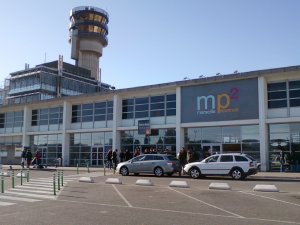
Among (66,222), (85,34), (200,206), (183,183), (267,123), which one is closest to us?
(66,222)

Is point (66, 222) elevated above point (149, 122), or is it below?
below

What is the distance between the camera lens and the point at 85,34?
315 ft

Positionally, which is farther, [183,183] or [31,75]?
[31,75]

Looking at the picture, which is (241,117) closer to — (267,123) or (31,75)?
(267,123)

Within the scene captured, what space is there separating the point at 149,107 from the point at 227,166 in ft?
49.1

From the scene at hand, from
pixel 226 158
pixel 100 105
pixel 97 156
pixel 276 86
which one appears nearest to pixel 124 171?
pixel 226 158

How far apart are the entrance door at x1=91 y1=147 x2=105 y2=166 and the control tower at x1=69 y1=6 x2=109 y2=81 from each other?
60305 millimetres

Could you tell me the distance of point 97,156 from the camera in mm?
39656

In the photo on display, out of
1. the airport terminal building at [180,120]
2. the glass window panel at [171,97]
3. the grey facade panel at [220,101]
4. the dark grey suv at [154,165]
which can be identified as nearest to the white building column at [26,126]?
the airport terminal building at [180,120]

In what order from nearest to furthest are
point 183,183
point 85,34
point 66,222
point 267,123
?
1. point 66,222
2. point 183,183
3. point 267,123
4. point 85,34

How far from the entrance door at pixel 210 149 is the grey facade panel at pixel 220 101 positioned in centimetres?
209

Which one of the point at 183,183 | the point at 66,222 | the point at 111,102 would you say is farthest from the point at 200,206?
the point at 111,102

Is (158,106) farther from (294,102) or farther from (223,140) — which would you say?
(294,102)

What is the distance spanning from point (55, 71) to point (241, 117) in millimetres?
61838
